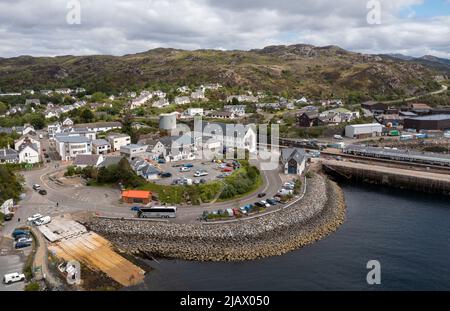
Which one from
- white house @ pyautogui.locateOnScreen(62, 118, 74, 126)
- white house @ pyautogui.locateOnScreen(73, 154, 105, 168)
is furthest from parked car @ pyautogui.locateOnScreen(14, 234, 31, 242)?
white house @ pyautogui.locateOnScreen(62, 118, 74, 126)

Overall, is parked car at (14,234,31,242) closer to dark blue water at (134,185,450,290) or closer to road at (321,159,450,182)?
dark blue water at (134,185,450,290)

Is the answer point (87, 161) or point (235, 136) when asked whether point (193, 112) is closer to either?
point (235, 136)

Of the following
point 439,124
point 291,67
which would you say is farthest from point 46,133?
point 291,67

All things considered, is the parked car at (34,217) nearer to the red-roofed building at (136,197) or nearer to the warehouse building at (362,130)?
the red-roofed building at (136,197)

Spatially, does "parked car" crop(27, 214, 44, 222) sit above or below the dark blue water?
above

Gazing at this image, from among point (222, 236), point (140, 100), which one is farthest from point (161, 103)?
point (222, 236)

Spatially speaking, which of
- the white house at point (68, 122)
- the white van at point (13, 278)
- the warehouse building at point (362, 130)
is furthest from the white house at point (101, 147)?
the warehouse building at point (362, 130)

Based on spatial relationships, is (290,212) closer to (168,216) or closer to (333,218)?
(333,218)
